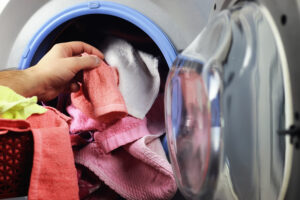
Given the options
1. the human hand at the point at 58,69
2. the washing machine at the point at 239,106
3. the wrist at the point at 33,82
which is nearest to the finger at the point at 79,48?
the human hand at the point at 58,69

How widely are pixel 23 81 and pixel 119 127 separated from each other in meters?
0.23

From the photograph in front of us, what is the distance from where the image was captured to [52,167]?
0.53 metres

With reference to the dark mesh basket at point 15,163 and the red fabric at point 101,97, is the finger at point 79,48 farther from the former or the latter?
the dark mesh basket at point 15,163

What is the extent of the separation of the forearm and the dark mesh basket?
0.58 feet

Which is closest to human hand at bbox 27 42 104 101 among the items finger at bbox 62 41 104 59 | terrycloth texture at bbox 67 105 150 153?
finger at bbox 62 41 104 59

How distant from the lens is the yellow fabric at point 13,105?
534 millimetres

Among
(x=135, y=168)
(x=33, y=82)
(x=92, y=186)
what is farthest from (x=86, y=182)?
(x=33, y=82)

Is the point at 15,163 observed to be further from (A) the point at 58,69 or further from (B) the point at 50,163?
(A) the point at 58,69

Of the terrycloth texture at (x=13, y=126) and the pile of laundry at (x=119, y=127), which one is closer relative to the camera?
the terrycloth texture at (x=13, y=126)

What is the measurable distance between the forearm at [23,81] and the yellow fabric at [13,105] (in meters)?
0.09

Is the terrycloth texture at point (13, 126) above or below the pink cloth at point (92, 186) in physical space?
above

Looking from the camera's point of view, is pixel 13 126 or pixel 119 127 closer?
pixel 13 126

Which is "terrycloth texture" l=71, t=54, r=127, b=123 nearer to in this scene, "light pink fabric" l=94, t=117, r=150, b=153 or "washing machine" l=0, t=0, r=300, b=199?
"light pink fabric" l=94, t=117, r=150, b=153

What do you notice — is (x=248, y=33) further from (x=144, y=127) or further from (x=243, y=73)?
(x=144, y=127)
